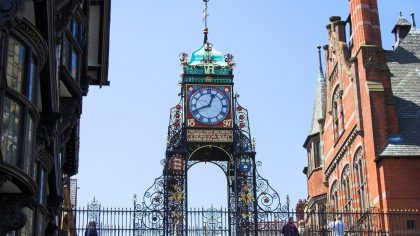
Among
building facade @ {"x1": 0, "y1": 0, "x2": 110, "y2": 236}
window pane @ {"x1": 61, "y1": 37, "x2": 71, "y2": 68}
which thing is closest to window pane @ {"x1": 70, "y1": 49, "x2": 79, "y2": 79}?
building facade @ {"x1": 0, "y1": 0, "x2": 110, "y2": 236}

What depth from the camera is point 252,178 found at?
108 ft

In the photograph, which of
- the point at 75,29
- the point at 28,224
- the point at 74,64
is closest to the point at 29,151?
the point at 28,224

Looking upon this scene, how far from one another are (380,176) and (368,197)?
153 cm

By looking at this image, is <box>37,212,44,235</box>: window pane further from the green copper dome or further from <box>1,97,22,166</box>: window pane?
the green copper dome

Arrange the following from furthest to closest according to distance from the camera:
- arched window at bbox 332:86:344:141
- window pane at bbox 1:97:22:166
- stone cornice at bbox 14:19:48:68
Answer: arched window at bbox 332:86:344:141 → stone cornice at bbox 14:19:48:68 → window pane at bbox 1:97:22:166

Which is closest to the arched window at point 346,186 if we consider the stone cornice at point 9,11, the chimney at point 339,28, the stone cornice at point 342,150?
the stone cornice at point 342,150

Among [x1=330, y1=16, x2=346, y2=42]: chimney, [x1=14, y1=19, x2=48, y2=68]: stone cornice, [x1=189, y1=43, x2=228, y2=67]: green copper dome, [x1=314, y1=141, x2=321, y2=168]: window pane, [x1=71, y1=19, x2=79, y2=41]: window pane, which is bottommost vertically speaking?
[x1=14, y1=19, x2=48, y2=68]: stone cornice

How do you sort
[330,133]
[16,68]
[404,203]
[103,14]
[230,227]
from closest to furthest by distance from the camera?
[16,68] < [103,14] < [230,227] < [404,203] < [330,133]

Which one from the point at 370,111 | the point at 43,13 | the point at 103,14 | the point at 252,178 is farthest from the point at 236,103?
the point at 43,13

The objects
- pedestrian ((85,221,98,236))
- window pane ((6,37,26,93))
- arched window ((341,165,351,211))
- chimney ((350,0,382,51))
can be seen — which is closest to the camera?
window pane ((6,37,26,93))

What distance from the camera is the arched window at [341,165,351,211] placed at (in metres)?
37.8

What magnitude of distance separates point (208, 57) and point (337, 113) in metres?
8.00

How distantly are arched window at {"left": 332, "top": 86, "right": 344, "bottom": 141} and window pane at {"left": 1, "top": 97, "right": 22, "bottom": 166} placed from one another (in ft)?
86.3

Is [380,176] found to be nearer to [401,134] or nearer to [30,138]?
[401,134]
